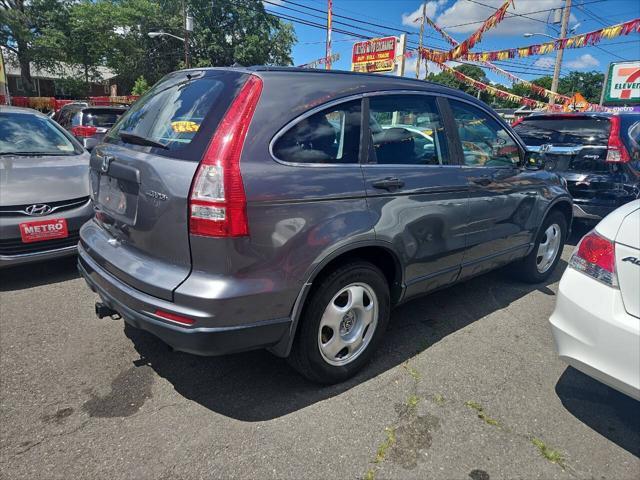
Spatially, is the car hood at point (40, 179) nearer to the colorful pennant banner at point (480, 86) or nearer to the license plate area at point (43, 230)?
the license plate area at point (43, 230)

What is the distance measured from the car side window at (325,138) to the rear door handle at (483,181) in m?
1.24

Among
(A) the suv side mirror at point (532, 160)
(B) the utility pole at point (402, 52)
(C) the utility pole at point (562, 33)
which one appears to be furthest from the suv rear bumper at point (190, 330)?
(C) the utility pole at point (562, 33)

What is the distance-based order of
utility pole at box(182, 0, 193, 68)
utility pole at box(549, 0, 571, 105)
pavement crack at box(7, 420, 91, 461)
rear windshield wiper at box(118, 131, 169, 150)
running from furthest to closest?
utility pole at box(182, 0, 193, 68) < utility pole at box(549, 0, 571, 105) < rear windshield wiper at box(118, 131, 169, 150) < pavement crack at box(7, 420, 91, 461)

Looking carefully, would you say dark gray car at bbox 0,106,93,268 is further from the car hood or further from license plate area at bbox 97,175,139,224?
license plate area at bbox 97,175,139,224

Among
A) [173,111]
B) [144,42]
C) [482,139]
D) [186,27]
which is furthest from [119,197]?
[144,42]

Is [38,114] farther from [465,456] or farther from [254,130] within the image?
[465,456]

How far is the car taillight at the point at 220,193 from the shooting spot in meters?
2.07

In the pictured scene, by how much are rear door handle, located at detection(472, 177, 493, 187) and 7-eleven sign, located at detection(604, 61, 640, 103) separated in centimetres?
2382

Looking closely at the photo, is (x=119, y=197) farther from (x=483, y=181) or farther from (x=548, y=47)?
(x=548, y=47)

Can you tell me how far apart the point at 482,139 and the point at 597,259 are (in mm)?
1628

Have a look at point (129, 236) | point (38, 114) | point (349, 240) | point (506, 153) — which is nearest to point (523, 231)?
point (506, 153)


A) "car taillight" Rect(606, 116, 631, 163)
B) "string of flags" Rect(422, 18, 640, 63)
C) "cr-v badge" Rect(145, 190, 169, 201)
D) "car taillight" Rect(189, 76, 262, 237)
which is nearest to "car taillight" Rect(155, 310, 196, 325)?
"car taillight" Rect(189, 76, 262, 237)

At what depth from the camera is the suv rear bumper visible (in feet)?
7.07

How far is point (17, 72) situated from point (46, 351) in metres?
48.4
